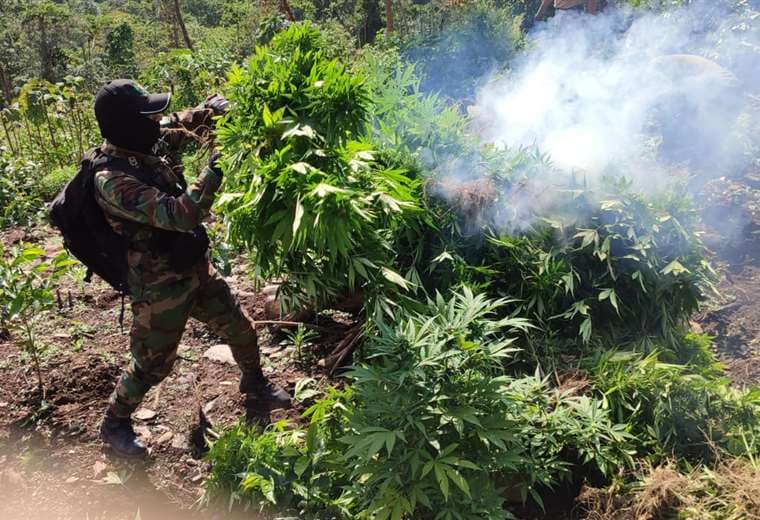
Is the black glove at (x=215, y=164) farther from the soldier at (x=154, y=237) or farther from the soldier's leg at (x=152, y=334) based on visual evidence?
the soldier's leg at (x=152, y=334)

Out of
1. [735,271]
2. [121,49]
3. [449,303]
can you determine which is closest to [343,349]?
[449,303]

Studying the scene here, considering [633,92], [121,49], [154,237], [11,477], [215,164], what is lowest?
[11,477]

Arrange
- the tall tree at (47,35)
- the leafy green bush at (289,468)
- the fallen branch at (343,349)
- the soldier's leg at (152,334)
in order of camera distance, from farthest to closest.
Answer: the tall tree at (47,35) → the fallen branch at (343,349) → the soldier's leg at (152,334) → the leafy green bush at (289,468)

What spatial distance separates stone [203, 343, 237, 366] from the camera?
402cm

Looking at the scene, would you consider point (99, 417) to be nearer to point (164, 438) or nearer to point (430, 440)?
point (164, 438)

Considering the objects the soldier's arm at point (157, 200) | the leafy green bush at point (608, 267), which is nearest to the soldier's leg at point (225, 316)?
the soldier's arm at point (157, 200)

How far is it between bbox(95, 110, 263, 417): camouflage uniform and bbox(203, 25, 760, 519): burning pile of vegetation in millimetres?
300

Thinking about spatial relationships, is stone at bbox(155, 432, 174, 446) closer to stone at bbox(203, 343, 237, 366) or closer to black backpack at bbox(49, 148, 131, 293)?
stone at bbox(203, 343, 237, 366)

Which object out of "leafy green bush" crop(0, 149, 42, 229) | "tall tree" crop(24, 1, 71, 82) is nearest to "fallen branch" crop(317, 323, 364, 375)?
"leafy green bush" crop(0, 149, 42, 229)

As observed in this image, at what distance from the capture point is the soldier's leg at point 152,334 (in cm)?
307

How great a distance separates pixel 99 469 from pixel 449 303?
2.17m

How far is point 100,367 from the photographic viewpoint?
3.90 metres

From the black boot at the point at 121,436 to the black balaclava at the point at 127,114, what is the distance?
149 cm

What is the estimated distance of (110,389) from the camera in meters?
3.80
